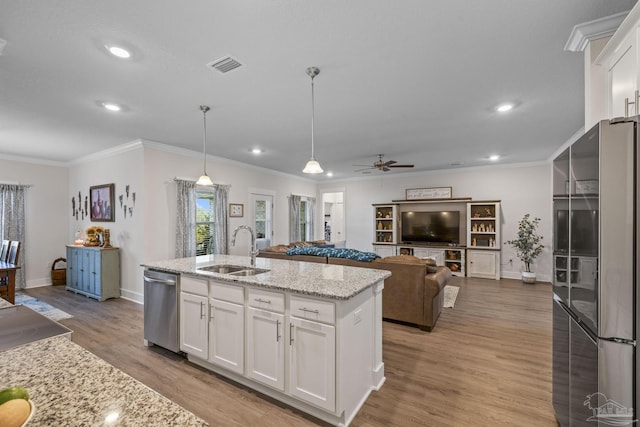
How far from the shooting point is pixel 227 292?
2.50 metres

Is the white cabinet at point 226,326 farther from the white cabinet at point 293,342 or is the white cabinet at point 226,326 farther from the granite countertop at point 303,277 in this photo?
the granite countertop at point 303,277

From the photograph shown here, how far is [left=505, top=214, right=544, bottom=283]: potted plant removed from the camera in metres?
6.31

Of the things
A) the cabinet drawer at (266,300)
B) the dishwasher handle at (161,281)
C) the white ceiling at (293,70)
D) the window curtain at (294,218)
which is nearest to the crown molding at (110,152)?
the white ceiling at (293,70)

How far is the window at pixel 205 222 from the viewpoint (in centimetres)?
562

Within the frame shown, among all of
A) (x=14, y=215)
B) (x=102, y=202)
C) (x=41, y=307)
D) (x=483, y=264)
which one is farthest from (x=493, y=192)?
(x=14, y=215)

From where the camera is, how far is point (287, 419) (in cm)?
208

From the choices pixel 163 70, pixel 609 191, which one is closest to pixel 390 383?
pixel 609 191

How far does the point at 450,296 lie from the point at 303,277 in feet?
12.6

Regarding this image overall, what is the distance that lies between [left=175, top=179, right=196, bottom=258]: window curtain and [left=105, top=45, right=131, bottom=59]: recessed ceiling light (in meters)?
3.04

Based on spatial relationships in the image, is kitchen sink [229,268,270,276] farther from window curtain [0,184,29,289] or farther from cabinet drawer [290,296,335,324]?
window curtain [0,184,29,289]

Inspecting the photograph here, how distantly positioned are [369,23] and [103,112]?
337 centimetres

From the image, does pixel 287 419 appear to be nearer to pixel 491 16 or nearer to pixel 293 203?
pixel 491 16

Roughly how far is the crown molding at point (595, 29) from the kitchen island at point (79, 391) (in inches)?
119

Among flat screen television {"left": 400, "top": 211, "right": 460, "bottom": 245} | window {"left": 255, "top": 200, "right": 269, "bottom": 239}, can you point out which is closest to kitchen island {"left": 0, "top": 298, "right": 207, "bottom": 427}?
window {"left": 255, "top": 200, "right": 269, "bottom": 239}
